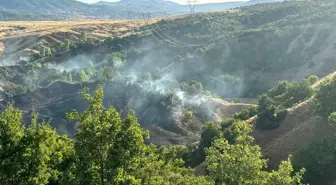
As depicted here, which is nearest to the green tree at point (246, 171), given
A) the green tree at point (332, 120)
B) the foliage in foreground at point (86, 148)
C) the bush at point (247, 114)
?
the foliage in foreground at point (86, 148)

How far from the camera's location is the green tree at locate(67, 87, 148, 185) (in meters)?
22.5

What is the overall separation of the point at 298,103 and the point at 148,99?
52406 mm

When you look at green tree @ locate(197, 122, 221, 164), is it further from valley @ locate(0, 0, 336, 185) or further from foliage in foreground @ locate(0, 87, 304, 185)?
foliage in foreground @ locate(0, 87, 304, 185)

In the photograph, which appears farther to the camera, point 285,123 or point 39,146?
point 285,123

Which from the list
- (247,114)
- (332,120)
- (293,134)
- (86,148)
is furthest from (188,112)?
(86,148)

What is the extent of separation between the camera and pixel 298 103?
7538 cm

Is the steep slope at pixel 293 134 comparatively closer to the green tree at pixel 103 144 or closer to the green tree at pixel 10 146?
the green tree at pixel 103 144

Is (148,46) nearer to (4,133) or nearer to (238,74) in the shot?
(238,74)

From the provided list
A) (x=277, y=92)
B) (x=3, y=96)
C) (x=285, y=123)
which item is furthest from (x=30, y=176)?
(x=3, y=96)

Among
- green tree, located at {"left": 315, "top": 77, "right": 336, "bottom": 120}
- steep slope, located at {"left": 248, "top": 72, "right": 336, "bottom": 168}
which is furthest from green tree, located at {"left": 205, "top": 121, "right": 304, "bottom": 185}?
green tree, located at {"left": 315, "top": 77, "right": 336, "bottom": 120}

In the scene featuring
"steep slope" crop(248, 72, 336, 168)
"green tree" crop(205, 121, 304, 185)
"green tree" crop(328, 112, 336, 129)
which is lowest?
"steep slope" crop(248, 72, 336, 168)

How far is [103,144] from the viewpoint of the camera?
2300 cm

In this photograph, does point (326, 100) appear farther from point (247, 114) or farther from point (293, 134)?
point (247, 114)

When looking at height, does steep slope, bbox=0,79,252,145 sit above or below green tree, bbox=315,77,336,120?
below
